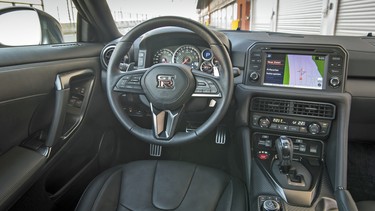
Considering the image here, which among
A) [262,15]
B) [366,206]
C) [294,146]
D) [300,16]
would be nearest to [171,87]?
[294,146]

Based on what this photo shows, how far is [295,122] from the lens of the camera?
1.46 m

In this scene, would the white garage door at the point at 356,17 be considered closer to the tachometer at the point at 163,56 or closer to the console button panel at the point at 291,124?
the console button panel at the point at 291,124

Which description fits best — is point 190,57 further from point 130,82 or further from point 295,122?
point 295,122

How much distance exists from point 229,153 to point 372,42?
1075mm

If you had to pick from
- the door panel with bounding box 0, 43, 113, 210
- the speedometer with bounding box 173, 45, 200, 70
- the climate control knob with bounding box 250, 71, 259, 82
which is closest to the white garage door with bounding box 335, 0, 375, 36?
the climate control knob with bounding box 250, 71, 259, 82

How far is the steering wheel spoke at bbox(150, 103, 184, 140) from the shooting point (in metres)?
1.33

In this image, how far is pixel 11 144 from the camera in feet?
3.87

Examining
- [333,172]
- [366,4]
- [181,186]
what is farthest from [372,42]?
[366,4]

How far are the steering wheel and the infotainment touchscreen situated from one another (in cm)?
30

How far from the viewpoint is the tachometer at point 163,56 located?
5.42 ft

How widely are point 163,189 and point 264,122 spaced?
2.03ft

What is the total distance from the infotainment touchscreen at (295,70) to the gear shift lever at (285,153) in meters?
0.30

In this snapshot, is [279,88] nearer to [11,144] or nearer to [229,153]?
[229,153]

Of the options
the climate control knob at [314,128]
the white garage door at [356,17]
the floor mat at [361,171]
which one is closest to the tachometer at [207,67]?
the climate control knob at [314,128]
